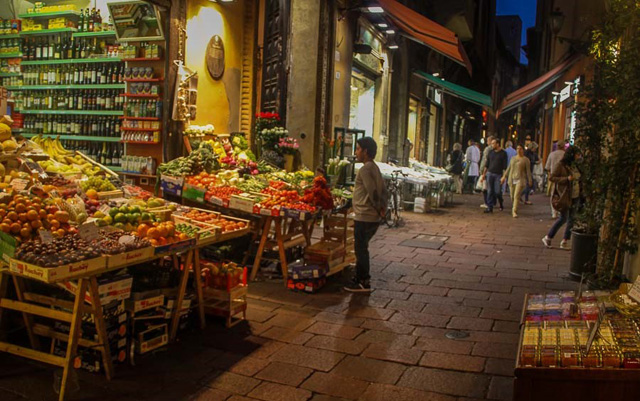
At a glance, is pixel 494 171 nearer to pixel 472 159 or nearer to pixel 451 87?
pixel 472 159

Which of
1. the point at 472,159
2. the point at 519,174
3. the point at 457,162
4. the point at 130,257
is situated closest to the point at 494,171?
the point at 519,174

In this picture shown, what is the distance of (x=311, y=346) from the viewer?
502cm

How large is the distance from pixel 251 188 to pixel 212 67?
126 inches

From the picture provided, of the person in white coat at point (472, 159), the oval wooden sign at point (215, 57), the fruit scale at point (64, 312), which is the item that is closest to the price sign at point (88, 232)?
the fruit scale at point (64, 312)

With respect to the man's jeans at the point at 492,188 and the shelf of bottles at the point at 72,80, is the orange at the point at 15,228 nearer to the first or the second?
the shelf of bottles at the point at 72,80

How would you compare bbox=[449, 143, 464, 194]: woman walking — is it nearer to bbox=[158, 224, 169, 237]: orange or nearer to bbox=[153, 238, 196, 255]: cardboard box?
bbox=[153, 238, 196, 255]: cardboard box

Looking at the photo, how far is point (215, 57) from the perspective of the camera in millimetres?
9867

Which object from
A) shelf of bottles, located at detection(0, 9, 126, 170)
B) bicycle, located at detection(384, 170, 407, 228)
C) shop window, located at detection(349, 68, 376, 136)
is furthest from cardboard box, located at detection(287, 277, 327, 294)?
shop window, located at detection(349, 68, 376, 136)

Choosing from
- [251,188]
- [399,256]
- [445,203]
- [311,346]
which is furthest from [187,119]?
[445,203]

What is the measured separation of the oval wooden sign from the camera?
382 inches

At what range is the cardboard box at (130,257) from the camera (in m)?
4.08

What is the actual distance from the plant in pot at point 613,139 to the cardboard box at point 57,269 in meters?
5.32

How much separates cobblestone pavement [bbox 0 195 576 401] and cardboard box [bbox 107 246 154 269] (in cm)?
80

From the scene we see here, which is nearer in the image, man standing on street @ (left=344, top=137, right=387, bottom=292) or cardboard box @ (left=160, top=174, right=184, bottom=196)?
man standing on street @ (left=344, top=137, right=387, bottom=292)
